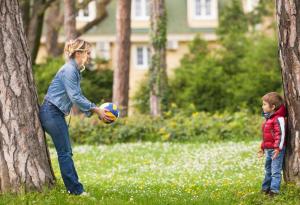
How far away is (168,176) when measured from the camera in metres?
14.8

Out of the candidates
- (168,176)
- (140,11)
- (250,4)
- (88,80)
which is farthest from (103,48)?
(168,176)

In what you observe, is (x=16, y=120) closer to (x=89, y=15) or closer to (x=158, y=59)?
(x=158, y=59)

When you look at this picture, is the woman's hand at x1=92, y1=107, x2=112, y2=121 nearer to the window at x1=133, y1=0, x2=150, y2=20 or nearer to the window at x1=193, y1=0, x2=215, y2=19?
the window at x1=133, y1=0, x2=150, y2=20

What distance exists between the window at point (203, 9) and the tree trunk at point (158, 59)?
2016cm

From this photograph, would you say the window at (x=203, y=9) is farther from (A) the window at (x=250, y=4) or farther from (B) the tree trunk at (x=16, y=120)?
(B) the tree trunk at (x=16, y=120)

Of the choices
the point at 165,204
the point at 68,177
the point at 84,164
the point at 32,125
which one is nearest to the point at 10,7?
the point at 32,125

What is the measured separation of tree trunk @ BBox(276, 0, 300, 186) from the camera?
9.99m

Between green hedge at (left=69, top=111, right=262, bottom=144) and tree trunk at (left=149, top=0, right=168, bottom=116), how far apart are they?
3.24m

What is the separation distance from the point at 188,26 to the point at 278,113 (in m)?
37.4

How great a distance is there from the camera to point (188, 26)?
47156mm

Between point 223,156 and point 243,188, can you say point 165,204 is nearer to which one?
point 243,188

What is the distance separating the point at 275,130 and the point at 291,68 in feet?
2.61

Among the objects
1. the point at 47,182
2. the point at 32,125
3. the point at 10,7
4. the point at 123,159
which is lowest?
the point at 123,159

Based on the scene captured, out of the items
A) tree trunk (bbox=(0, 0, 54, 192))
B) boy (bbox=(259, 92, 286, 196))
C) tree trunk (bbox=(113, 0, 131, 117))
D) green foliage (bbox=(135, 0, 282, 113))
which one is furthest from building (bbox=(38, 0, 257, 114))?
boy (bbox=(259, 92, 286, 196))
